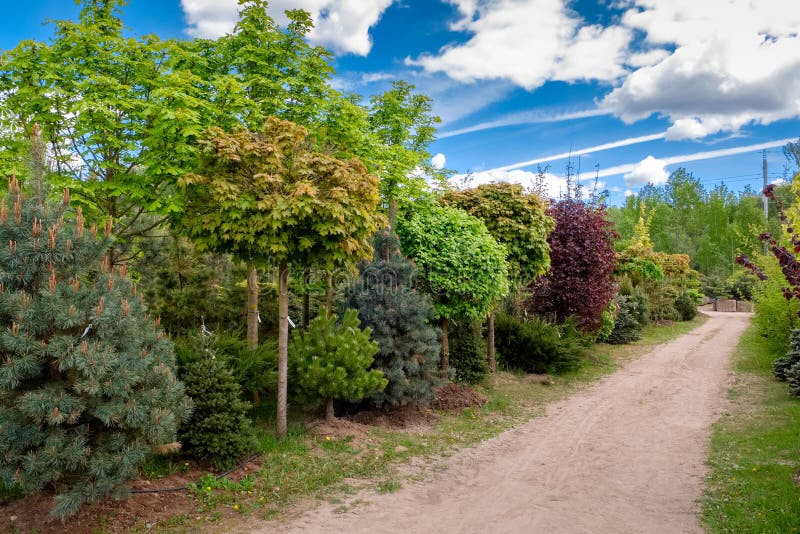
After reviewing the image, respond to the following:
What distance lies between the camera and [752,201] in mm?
42188

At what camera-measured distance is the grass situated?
4.68 metres

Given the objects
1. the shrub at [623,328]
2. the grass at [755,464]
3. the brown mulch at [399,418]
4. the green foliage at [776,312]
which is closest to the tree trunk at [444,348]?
the brown mulch at [399,418]

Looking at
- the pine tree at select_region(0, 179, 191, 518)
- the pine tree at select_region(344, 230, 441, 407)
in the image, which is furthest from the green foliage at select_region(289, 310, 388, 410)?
the pine tree at select_region(0, 179, 191, 518)

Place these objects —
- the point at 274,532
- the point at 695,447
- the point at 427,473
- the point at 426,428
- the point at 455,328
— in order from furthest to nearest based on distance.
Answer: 1. the point at 455,328
2. the point at 426,428
3. the point at 695,447
4. the point at 427,473
5. the point at 274,532

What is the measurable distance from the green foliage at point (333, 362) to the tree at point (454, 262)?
216 centimetres

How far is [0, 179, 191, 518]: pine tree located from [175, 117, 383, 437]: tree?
156 cm

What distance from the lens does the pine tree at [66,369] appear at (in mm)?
4086

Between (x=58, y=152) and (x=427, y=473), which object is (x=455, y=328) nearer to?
(x=427, y=473)

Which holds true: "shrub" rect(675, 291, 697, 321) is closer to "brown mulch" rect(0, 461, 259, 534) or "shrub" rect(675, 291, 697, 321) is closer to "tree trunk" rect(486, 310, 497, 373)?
"tree trunk" rect(486, 310, 497, 373)

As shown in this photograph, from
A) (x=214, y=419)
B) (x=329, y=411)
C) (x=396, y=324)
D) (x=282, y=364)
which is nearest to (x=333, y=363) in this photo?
(x=282, y=364)

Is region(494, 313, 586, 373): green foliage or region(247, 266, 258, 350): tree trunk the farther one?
region(494, 313, 586, 373): green foliage

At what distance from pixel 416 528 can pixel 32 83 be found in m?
7.09

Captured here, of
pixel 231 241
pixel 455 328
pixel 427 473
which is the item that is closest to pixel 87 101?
pixel 231 241

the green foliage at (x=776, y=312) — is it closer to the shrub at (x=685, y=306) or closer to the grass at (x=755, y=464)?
the grass at (x=755, y=464)
